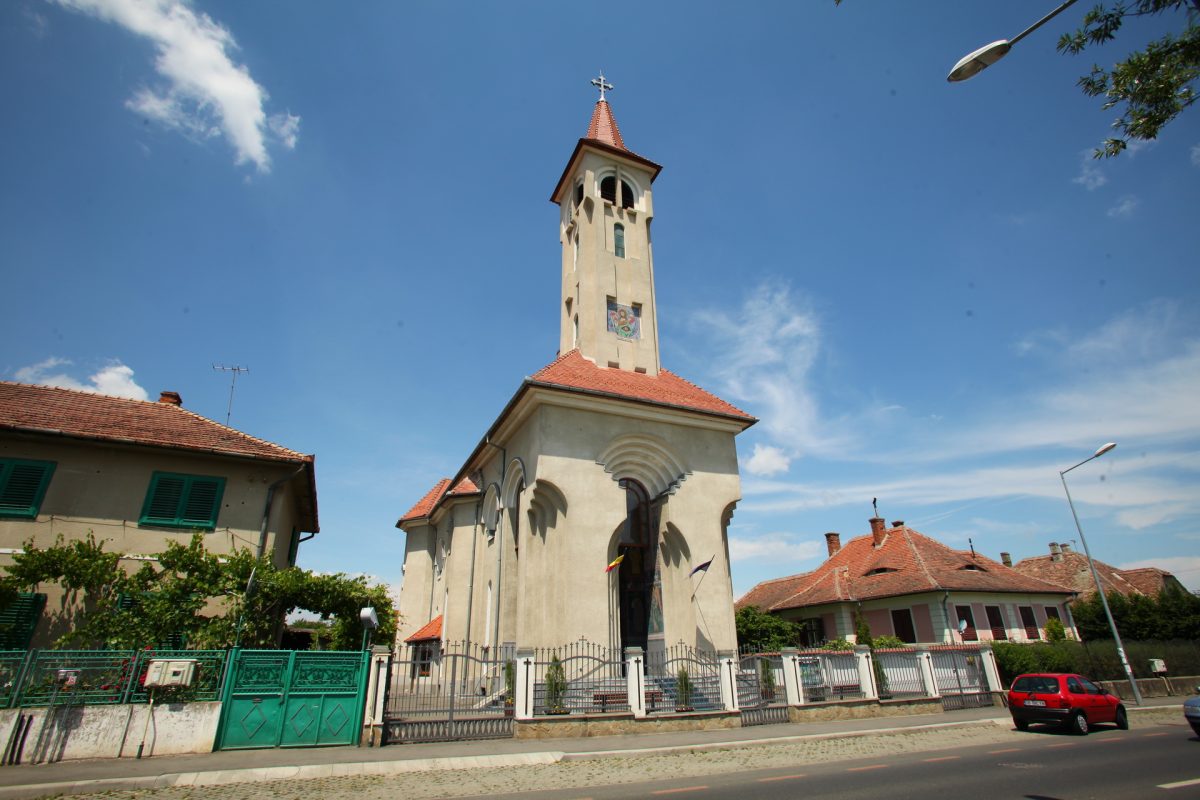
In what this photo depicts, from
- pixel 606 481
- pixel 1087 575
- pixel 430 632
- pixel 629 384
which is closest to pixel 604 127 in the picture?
pixel 629 384

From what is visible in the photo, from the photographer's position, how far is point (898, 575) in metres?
28.7

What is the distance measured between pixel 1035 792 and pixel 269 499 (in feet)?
52.6

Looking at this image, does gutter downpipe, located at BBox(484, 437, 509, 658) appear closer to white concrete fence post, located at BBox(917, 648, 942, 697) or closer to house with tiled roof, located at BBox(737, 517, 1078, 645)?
white concrete fence post, located at BBox(917, 648, 942, 697)

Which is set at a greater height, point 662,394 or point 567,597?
point 662,394

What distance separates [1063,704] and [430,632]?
2367cm

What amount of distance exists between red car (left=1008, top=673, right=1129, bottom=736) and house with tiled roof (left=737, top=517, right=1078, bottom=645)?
11.9 metres

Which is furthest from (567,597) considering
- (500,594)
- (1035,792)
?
(1035,792)

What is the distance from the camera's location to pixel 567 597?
50.0 feet

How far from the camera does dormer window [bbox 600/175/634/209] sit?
942 inches

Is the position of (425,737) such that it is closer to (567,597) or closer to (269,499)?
(567,597)

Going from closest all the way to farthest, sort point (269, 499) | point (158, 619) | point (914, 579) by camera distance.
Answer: point (158, 619) → point (269, 499) → point (914, 579)

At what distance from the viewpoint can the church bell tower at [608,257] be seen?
834 inches

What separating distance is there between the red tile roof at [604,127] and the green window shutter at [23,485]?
21.3 metres

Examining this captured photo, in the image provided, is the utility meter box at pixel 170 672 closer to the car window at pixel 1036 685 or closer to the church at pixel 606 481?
the church at pixel 606 481
